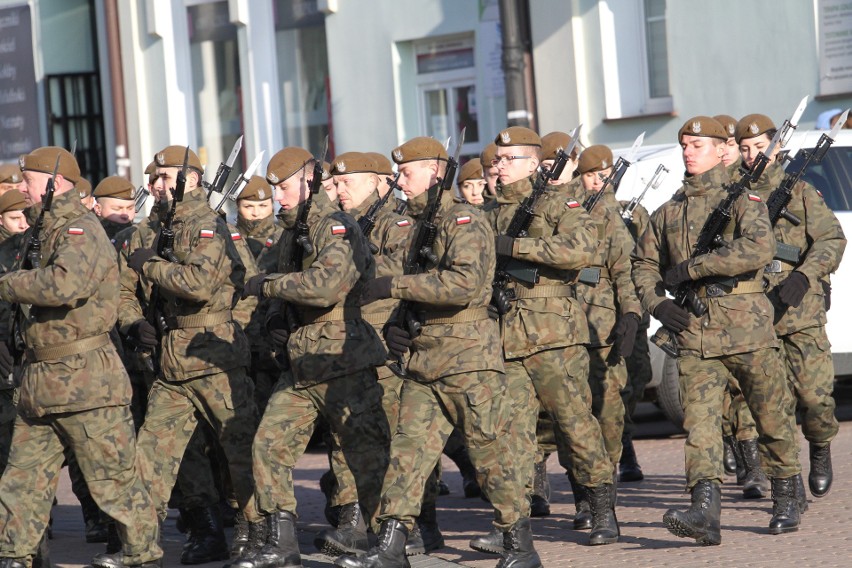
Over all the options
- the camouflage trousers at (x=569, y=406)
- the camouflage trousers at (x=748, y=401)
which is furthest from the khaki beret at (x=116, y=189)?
the camouflage trousers at (x=748, y=401)

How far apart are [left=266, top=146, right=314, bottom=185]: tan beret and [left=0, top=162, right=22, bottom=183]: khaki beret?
2.28 m

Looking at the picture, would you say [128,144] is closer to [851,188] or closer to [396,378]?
[851,188]

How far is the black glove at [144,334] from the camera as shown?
834cm

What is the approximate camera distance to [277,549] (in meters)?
7.56

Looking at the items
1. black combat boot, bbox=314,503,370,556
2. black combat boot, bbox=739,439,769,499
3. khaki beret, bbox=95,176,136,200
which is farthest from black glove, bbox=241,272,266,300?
black combat boot, bbox=739,439,769,499

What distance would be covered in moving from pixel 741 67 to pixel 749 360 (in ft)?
27.1

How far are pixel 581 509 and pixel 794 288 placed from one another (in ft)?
5.28

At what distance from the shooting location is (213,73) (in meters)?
21.6

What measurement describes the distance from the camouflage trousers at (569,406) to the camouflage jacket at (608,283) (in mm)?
898

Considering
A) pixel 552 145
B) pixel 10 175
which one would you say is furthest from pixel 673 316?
pixel 10 175

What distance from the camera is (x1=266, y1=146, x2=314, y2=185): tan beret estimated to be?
26.3 ft

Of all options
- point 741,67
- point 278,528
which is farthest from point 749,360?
point 741,67

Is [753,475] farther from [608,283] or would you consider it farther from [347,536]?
[347,536]

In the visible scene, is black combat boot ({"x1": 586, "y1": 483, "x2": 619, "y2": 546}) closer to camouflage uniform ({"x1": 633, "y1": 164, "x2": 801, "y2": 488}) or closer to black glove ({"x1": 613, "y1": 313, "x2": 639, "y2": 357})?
camouflage uniform ({"x1": 633, "y1": 164, "x2": 801, "y2": 488})
